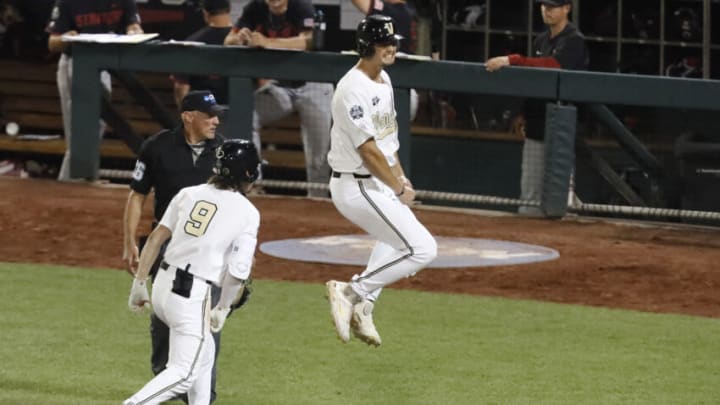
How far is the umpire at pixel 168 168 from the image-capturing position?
286 inches

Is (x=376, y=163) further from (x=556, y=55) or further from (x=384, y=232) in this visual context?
(x=556, y=55)

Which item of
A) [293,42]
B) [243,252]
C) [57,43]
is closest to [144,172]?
[243,252]

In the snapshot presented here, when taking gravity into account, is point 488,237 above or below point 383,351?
below

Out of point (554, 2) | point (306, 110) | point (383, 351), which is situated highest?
point (554, 2)

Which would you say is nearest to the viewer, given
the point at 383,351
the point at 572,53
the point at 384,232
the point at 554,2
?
the point at 384,232

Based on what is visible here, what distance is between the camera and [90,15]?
1377cm

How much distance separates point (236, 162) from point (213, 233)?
30 cm

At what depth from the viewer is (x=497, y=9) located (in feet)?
49.8

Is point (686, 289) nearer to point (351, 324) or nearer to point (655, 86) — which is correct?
point (655, 86)

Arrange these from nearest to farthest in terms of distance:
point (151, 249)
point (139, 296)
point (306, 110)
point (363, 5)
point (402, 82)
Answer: point (151, 249), point (139, 296), point (363, 5), point (402, 82), point (306, 110)

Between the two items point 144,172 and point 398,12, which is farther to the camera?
point 398,12

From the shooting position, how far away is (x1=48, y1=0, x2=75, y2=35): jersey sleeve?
45.0 feet

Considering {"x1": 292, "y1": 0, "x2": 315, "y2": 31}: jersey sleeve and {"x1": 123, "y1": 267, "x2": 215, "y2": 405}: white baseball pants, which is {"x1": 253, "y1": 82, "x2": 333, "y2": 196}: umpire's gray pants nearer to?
{"x1": 292, "y1": 0, "x2": 315, "y2": 31}: jersey sleeve

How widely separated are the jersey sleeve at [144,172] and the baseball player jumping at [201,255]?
0.83 metres
